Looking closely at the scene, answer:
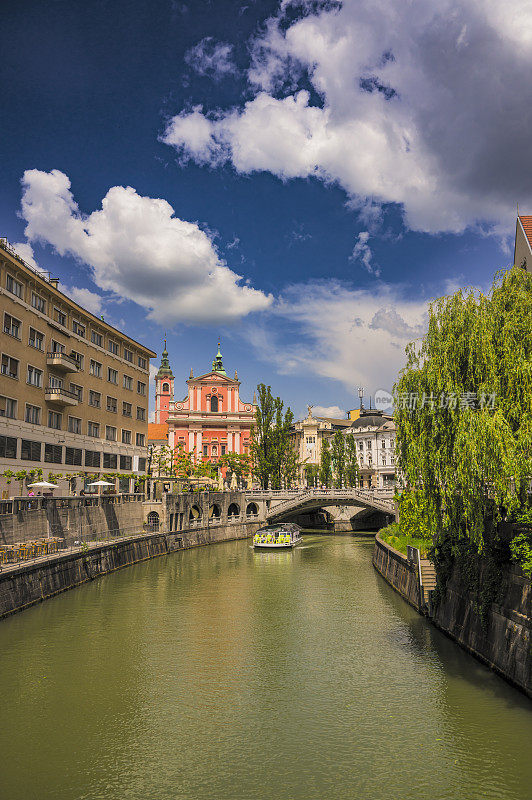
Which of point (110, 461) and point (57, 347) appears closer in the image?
point (57, 347)

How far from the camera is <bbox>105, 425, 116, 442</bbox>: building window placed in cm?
6750

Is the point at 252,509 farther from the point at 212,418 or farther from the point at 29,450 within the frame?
the point at 29,450

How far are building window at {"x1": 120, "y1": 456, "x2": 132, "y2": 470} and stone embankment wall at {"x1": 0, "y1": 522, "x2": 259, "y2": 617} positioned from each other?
10.7m

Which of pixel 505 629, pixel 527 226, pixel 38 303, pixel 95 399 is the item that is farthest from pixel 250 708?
pixel 95 399

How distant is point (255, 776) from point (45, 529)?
2911 cm

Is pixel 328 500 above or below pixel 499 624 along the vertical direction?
above

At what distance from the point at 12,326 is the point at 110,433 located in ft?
69.5

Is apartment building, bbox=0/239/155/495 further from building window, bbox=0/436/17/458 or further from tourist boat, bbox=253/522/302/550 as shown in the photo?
tourist boat, bbox=253/522/302/550

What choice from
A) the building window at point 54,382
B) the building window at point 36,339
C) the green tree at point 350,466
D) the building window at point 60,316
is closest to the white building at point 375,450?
the green tree at point 350,466

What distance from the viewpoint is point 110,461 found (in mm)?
67812

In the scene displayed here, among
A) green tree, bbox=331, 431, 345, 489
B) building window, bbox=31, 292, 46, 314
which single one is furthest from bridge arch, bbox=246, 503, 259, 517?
building window, bbox=31, 292, 46, 314

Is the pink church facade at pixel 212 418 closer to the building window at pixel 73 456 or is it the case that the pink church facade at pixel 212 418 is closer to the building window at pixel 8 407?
the building window at pixel 73 456

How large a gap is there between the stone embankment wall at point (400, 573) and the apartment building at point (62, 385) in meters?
28.7

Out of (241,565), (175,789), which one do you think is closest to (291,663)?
(175,789)
